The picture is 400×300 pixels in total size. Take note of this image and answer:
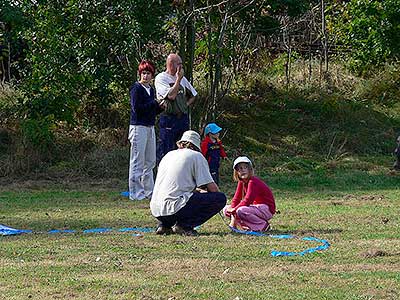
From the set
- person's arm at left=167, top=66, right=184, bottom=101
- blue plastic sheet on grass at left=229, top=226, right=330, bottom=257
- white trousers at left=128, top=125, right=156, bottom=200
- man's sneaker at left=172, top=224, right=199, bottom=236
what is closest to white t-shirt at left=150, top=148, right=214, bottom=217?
man's sneaker at left=172, top=224, right=199, bottom=236

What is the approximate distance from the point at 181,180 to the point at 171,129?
160 inches

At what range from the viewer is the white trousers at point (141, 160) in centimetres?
1428

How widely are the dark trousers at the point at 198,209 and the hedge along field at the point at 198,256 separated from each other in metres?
0.22

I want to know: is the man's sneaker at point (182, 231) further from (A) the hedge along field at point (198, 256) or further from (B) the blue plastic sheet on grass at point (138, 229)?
(B) the blue plastic sheet on grass at point (138, 229)

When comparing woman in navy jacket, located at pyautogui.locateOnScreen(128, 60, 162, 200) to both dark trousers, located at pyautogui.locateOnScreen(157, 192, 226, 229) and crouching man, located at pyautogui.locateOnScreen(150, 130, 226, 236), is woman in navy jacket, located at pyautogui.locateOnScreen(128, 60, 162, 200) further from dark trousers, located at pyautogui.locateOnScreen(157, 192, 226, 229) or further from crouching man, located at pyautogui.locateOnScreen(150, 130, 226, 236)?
dark trousers, located at pyautogui.locateOnScreen(157, 192, 226, 229)

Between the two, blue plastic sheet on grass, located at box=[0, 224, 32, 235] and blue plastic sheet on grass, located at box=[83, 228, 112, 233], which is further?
blue plastic sheet on grass, located at box=[83, 228, 112, 233]

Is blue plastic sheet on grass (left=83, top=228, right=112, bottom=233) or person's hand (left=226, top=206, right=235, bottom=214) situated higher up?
person's hand (left=226, top=206, right=235, bottom=214)

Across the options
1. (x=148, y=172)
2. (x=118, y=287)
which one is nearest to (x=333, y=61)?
(x=148, y=172)

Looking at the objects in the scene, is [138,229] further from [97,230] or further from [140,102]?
[140,102]

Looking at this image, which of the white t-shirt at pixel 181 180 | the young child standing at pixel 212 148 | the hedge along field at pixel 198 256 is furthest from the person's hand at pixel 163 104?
the white t-shirt at pixel 181 180

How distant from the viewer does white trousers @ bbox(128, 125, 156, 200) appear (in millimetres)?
14281

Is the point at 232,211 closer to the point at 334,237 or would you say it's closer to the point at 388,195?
the point at 334,237

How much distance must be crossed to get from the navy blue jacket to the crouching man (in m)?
3.62

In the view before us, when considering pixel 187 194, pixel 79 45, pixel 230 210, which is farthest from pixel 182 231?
pixel 79 45
